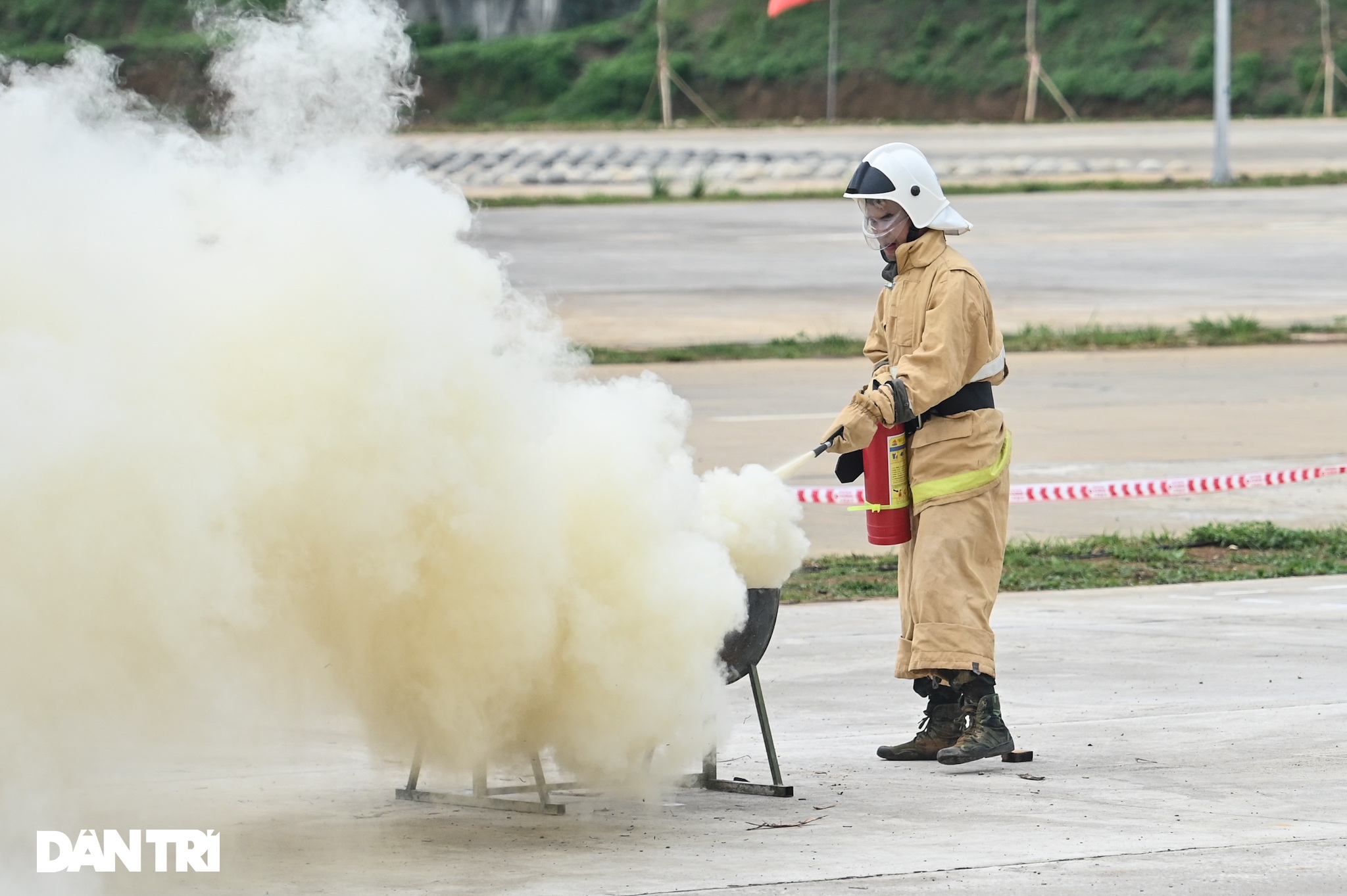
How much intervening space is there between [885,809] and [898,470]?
3.42 feet

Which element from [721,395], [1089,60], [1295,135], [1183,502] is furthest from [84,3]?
[1183,502]

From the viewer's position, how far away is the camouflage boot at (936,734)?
239 inches

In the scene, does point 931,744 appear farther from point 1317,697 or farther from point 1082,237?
point 1082,237

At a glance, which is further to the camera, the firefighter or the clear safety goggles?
the clear safety goggles

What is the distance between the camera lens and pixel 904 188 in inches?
235

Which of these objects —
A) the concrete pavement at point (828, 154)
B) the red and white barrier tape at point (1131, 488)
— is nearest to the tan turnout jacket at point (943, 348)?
the red and white barrier tape at point (1131, 488)

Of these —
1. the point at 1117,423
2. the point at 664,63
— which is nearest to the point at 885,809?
the point at 1117,423

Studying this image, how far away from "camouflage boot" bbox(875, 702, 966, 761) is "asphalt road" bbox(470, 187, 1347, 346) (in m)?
11.9

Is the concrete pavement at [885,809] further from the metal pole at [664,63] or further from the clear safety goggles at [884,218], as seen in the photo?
the metal pole at [664,63]

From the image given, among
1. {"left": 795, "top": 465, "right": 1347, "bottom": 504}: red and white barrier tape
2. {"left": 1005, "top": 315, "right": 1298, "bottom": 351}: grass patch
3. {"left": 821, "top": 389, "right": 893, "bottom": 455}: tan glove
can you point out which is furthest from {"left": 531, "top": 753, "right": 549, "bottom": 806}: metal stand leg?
{"left": 1005, "top": 315, "right": 1298, "bottom": 351}: grass patch

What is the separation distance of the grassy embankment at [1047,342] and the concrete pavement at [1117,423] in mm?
199

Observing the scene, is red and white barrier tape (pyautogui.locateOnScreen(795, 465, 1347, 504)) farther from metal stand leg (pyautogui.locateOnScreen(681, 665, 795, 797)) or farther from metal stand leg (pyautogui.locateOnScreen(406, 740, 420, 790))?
metal stand leg (pyautogui.locateOnScreen(406, 740, 420, 790))

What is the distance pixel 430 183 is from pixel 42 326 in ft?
3.72

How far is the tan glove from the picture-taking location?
5.75 meters
